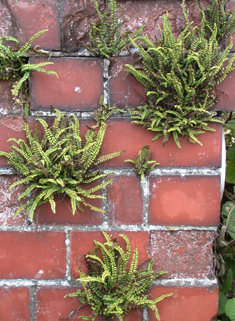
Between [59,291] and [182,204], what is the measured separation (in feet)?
1.31

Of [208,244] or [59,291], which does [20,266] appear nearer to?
[59,291]

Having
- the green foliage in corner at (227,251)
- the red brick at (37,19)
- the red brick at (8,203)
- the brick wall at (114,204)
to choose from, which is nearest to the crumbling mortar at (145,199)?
the brick wall at (114,204)

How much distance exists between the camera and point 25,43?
2.42 feet

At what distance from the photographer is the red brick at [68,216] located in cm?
74

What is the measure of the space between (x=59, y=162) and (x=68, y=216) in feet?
0.52

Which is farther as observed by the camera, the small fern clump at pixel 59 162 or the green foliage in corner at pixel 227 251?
the green foliage in corner at pixel 227 251

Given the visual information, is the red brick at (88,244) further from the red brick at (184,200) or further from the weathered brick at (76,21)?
the weathered brick at (76,21)

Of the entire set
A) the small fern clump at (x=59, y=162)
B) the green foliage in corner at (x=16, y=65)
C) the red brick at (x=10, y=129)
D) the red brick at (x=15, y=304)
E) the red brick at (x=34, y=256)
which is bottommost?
the red brick at (x=15, y=304)

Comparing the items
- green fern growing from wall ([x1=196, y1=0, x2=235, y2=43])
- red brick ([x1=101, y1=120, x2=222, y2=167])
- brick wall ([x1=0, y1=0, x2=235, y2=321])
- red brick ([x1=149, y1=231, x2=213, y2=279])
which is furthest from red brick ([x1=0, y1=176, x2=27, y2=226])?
green fern growing from wall ([x1=196, y1=0, x2=235, y2=43])

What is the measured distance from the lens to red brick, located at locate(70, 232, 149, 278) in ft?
2.43

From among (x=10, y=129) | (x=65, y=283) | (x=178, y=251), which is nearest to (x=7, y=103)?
(x=10, y=129)

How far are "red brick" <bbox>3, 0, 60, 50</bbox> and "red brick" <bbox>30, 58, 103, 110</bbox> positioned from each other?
5 centimetres

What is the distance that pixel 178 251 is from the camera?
0.74 m

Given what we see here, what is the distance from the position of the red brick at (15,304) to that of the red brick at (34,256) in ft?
0.12
